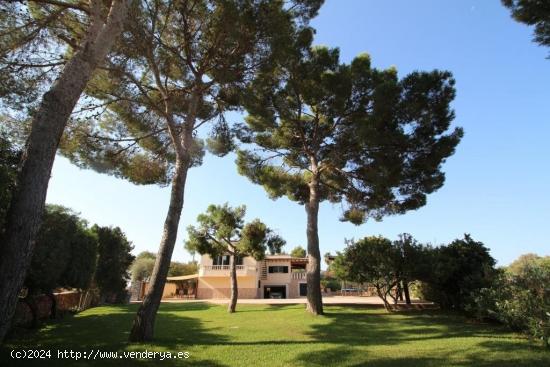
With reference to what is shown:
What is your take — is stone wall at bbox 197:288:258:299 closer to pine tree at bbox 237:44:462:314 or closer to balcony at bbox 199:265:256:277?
balcony at bbox 199:265:256:277

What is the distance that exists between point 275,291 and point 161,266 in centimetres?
2914

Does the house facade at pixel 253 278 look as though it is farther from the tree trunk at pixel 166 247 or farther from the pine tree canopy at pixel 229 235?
the tree trunk at pixel 166 247

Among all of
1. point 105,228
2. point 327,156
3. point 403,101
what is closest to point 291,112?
point 327,156

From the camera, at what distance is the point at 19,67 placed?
8.07 metres

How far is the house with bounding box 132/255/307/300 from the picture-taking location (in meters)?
32.9

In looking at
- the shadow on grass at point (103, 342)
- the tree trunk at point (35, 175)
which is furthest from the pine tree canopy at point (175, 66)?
the shadow on grass at point (103, 342)

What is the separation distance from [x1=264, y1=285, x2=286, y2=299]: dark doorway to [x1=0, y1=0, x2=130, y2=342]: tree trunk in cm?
3197

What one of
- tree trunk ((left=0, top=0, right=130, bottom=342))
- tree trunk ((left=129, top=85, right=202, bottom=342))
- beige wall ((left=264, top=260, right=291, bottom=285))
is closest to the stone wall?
beige wall ((left=264, top=260, right=291, bottom=285))

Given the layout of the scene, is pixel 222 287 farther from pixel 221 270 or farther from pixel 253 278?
pixel 253 278

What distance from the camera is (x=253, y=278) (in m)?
33.3

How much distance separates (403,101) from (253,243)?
978 centimetres

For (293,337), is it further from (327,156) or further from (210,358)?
(327,156)

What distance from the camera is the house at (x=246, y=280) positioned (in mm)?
32875

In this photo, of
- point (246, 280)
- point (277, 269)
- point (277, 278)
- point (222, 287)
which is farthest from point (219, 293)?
point (277, 269)
